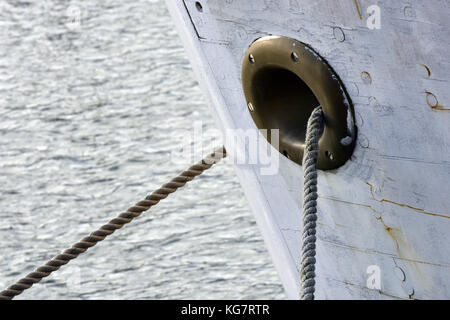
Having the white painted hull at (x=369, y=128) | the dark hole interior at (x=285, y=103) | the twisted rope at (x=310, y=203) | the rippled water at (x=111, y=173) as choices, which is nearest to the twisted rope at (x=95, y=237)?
the white painted hull at (x=369, y=128)

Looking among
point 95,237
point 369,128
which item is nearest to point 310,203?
point 369,128

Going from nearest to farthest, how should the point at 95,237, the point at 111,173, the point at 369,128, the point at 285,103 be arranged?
the point at 369,128, the point at 285,103, the point at 95,237, the point at 111,173

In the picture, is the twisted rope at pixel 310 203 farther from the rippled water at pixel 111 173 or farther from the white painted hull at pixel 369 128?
the rippled water at pixel 111 173

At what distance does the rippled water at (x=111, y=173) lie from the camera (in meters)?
3.49

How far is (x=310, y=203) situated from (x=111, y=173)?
3233 mm

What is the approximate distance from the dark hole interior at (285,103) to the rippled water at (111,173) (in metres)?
2.04

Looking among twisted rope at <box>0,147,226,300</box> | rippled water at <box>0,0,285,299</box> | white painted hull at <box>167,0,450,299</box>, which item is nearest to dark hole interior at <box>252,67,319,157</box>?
white painted hull at <box>167,0,450,299</box>

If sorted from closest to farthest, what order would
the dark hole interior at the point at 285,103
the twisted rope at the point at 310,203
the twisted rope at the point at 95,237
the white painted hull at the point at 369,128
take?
the white painted hull at the point at 369,128
the twisted rope at the point at 310,203
the dark hole interior at the point at 285,103
the twisted rope at the point at 95,237

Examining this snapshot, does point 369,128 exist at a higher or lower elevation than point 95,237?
higher

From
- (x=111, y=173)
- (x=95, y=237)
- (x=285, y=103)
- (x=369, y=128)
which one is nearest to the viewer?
(x=369, y=128)

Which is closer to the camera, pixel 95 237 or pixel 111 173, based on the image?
pixel 95 237

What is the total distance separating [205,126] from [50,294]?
1624 millimetres

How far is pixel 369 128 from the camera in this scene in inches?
46.1

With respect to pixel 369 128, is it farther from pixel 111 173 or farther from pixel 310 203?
pixel 111 173
